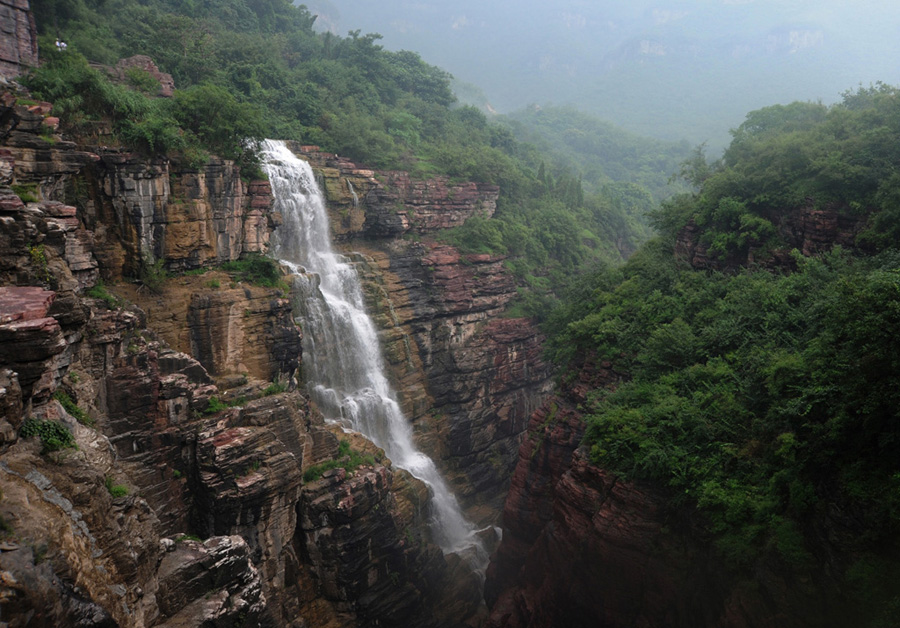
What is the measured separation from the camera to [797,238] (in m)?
17.0

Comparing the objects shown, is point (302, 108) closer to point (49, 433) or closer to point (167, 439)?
point (167, 439)

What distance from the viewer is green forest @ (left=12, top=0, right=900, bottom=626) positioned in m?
9.03

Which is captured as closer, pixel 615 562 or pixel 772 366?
pixel 772 366

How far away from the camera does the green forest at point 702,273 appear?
9.03 metres

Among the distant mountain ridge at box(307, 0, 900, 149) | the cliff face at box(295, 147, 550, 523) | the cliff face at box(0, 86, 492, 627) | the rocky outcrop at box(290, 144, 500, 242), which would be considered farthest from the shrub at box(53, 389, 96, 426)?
the distant mountain ridge at box(307, 0, 900, 149)

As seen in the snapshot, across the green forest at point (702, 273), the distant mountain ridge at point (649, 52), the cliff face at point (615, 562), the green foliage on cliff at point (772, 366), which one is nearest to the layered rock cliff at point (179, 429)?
the green forest at point (702, 273)

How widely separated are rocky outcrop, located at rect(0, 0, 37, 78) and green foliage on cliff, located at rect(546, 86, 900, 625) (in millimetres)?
21694

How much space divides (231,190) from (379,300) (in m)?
8.56

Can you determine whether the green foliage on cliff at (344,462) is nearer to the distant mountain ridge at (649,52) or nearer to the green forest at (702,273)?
the green forest at (702,273)

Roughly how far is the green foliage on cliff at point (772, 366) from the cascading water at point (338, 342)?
827 cm

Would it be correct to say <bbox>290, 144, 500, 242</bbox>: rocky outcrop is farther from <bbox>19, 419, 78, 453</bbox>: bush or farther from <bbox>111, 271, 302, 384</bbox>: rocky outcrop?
<bbox>19, 419, 78, 453</bbox>: bush

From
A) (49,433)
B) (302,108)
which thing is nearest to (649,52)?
(302,108)

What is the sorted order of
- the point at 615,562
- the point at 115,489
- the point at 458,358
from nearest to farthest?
1. the point at 115,489
2. the point at 615,562
3. the point at 458,358

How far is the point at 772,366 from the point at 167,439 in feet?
51.6
